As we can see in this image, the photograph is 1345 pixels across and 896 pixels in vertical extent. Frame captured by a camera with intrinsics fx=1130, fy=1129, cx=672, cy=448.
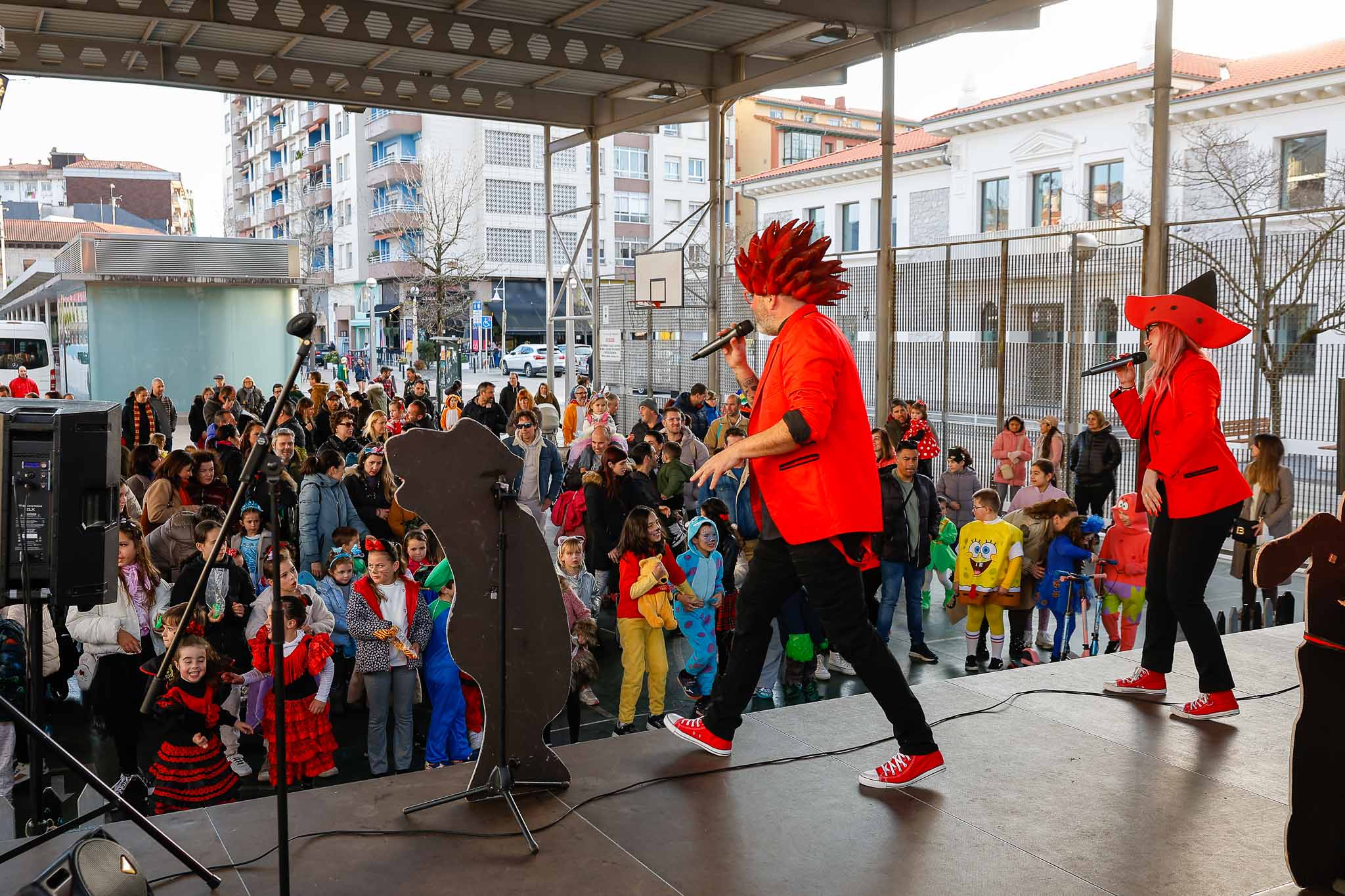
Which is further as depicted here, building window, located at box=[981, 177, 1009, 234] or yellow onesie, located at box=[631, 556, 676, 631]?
building window, located at box=[981, 177, 1009, 234]

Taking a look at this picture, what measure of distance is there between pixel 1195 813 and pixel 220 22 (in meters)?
12.9

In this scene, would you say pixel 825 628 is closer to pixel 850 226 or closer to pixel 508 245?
pixel 850 226

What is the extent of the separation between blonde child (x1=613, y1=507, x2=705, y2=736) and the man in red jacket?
8.23 feet

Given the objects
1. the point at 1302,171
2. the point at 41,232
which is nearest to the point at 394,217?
the point at 1302,171

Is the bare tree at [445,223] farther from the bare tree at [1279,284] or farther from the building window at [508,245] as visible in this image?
the bare tree at [1279,284]

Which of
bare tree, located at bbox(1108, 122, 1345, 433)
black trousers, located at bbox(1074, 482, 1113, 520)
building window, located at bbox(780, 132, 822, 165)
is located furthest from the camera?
building window, located at bbox(780, 132, 822, 165)

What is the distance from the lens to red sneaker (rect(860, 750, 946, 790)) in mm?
4035

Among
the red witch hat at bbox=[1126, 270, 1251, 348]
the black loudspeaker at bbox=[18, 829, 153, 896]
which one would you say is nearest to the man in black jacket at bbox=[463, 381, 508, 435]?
the red witch hat at bbox=[1126, 270, 1251, 348]

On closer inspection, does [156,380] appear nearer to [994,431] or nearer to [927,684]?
[994,431]

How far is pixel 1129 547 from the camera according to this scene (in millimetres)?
8000

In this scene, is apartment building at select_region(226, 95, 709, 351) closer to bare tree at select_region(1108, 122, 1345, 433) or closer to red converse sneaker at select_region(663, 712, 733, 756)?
bare tree at select_region(1108, 122, 1345, 433)

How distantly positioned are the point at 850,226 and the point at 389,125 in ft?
84.9

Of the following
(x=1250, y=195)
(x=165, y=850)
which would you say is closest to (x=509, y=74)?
(x=165, y=850)

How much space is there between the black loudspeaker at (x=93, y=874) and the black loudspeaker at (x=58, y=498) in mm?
1381
